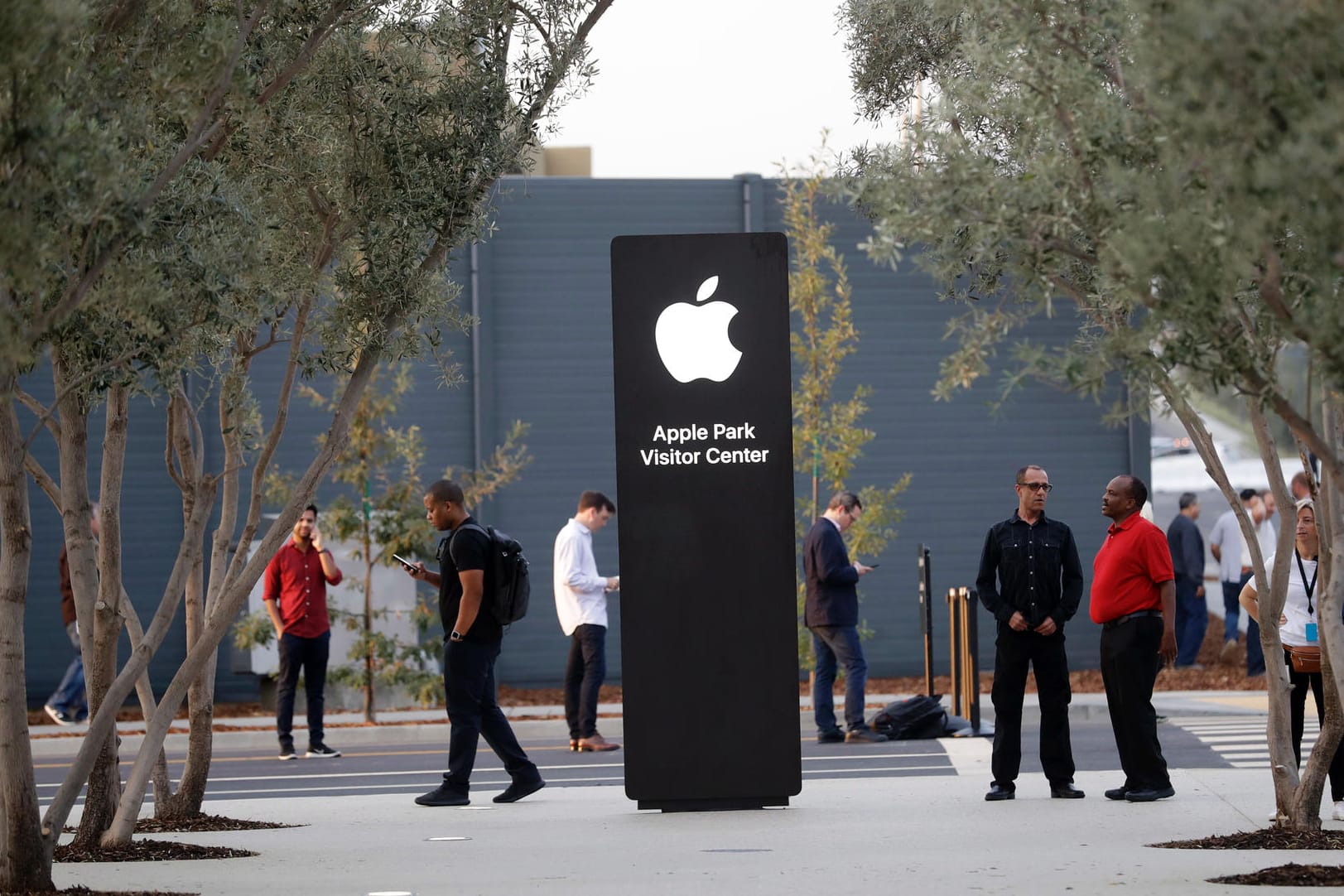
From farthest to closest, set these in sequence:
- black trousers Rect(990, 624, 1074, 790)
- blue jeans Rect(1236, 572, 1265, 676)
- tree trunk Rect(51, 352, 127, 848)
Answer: blue jeans Rect(1236, 572, 1265, 676)
black trousers Rect(990, 624, 1074, 790)
tree trunk Rect(51, 352, 127, 848)

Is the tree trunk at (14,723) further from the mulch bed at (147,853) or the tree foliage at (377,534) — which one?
the tree foliage at (377,534)

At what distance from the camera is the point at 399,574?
59.7 feet

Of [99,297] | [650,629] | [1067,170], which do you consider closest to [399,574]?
[650,629]

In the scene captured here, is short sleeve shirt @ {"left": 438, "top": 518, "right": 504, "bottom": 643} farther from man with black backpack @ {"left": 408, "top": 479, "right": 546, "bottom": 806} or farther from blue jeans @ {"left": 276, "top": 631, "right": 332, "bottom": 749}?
blue jeans @ {"left": 276, "top": 631, "right": 332, "bottom": 749}

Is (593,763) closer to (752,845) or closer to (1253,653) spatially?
(752,845)

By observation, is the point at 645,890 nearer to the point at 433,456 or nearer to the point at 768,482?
the point at 768,482

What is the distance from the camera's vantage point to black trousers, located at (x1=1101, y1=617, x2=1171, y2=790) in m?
10.0

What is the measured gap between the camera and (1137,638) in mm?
10047

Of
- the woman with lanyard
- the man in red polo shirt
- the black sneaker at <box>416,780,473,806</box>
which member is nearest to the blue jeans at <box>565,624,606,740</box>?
the black sneaker at <box>416,780,473,806</box>

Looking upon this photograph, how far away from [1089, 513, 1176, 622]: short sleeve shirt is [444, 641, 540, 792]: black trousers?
12.1 feet

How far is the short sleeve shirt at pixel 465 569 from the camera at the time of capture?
10617mm

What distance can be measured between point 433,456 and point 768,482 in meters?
11.4

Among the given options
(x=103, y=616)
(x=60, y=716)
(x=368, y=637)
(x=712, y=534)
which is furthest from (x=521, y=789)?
(x=60, y=716)

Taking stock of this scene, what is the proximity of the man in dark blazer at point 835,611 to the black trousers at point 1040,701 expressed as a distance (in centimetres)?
360
